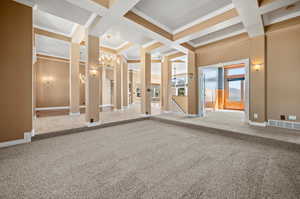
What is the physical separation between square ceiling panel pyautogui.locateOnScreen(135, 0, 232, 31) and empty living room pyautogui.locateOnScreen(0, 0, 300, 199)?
3 centimetres

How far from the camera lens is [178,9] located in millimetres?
3385

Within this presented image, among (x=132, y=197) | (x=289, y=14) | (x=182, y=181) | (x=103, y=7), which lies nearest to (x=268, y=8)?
(x=289, y=14)

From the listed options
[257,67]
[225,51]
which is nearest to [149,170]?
[257,67]

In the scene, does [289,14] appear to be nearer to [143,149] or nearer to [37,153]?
[143,149]

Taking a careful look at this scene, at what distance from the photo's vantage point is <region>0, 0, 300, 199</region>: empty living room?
4.94 ft

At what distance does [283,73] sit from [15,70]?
738 cm

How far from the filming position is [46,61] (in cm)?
727

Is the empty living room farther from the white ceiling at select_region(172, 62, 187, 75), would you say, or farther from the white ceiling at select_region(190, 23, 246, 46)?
the white ceiling at select_region(172, 62, 187, 75)

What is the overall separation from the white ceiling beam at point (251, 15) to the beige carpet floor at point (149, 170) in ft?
→ 10.4

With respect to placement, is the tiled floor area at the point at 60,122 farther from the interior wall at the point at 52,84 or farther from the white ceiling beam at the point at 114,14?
the white ceiling beam at the point at 114,14

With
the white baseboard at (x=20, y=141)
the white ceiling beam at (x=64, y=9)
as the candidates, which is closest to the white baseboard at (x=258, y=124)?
the white ceiling beam at (x=64, y=9)

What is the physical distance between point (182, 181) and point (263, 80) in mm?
4490

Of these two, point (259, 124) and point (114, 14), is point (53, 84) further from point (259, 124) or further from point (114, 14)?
point (259, 124)

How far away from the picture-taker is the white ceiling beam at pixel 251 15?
8.37ft
